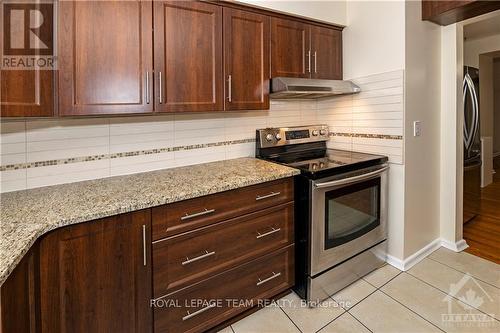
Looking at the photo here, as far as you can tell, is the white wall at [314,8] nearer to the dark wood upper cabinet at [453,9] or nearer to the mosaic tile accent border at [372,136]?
the dark wood upper cabinet at [453,9]

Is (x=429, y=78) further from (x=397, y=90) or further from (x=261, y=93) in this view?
(x=261, y=93)

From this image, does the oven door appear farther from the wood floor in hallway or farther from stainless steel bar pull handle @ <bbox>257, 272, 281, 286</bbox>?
the wood floor in hallway

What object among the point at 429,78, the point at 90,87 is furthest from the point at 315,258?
the point at 429,78

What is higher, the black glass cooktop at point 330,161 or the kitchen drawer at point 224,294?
the black glass cooktop at point 330,161

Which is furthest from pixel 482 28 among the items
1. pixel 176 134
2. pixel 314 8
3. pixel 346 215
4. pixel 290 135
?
pixel 176 134

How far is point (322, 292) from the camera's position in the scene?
186 centimetres

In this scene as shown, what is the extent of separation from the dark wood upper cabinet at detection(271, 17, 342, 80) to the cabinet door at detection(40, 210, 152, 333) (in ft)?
5.05

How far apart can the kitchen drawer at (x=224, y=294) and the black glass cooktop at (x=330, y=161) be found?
0.56m

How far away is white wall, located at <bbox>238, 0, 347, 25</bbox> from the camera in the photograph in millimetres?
2021

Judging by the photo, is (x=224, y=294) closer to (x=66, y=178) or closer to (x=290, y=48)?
(x=66, y=178)

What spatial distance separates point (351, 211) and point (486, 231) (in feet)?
6.33

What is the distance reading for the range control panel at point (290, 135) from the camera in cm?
231

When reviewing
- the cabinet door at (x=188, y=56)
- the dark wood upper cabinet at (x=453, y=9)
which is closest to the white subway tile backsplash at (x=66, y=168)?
the cabinet door at (x=188, y=56)

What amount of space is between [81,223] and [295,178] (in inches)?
49.2
